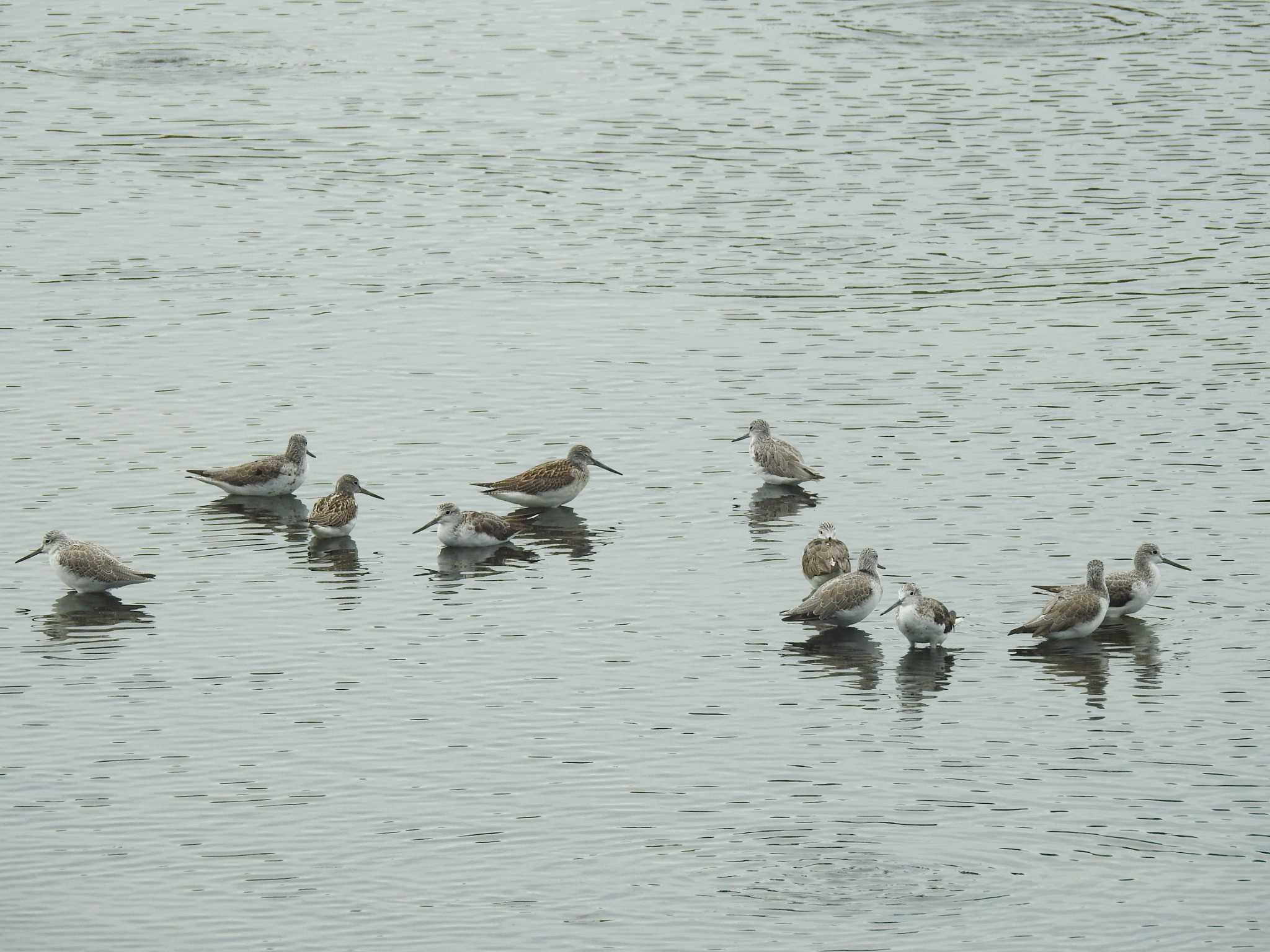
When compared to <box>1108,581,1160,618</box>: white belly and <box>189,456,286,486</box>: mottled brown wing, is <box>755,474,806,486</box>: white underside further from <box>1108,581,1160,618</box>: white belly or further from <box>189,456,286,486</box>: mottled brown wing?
<box>189,456,286,486</box>: mottled brown wing

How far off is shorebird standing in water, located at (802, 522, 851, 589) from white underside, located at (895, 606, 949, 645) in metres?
1.50

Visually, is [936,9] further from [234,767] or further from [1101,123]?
[234,767]

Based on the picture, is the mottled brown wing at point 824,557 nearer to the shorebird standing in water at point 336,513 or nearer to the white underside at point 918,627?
the white underside at point 918,627

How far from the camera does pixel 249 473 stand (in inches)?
1072

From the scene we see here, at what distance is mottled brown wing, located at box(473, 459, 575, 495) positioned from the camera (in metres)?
26.9

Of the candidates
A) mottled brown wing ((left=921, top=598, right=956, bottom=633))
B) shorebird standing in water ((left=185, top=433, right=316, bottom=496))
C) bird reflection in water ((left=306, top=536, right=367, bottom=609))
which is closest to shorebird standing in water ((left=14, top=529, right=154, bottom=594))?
bird reflection in water ((left=306, top=536, right=367, bottom=609))

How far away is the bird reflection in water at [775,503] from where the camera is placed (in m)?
26.8

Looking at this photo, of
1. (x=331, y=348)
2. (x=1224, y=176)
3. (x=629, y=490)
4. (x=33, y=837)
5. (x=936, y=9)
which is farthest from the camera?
(x=936, y=9)

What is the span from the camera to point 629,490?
27766 mm

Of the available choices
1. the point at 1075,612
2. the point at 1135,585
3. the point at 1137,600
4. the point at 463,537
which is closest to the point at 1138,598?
the point at 1137,600

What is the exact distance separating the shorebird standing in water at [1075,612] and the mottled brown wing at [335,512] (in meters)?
7.84

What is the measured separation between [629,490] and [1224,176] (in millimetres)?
19275

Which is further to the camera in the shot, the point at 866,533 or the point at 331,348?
the point at 331,348

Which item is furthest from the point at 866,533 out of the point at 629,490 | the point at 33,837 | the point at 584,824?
the point at 33,837
